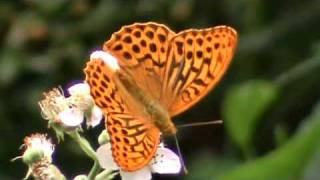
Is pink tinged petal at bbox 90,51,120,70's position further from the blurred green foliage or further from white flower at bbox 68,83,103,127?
the blurred green foliage

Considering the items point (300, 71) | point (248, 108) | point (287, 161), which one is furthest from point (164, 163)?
point (300, 71)

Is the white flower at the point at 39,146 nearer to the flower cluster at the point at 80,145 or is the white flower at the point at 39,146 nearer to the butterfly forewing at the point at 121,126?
the flower cluster at the point at 80,145

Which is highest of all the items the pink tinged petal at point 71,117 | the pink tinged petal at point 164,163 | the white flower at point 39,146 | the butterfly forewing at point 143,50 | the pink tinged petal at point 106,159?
the butterfly forewing at point 143,50

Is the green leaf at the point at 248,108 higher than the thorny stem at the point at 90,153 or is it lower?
lower

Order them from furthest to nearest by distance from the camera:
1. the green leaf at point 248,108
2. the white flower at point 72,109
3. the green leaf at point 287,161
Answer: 1. the green leaf at point 248,108
2. the green leaf at point 287,161
3. the white flower at point 72,109

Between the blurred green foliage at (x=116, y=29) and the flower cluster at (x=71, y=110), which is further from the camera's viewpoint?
the blurred green foliage at (x=116, y=29)

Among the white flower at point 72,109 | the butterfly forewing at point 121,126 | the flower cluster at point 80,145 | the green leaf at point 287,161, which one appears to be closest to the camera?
the butterfly forewing at point 121,126

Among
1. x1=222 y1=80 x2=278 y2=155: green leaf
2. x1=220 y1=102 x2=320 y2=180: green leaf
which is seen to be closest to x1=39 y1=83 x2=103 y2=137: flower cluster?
x1=220 y1=102 x2=320 y2=180: green leaf

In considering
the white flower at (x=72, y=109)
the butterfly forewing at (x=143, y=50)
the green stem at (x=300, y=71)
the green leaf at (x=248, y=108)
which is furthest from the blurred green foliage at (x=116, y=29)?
the butterfly forewing at (x=143, y=50)

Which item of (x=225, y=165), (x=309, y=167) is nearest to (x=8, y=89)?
(x=225, y=165)

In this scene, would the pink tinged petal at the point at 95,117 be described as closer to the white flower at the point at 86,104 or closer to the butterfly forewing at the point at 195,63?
the white flower at the point at 86,104
